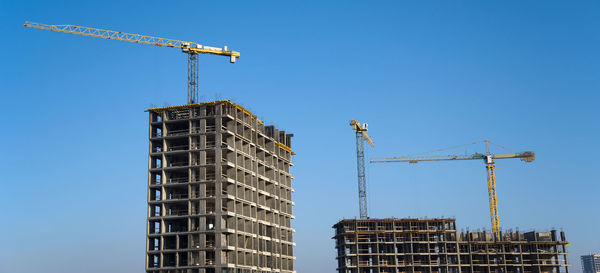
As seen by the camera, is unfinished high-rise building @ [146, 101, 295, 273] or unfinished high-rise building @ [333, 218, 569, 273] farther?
unfinished high-rise building @ [333, 218, 569, 273]

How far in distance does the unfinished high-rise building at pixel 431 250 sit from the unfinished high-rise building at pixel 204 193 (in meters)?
41.2

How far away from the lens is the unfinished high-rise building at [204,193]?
123750mm

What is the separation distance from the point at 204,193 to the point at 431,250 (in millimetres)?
77123

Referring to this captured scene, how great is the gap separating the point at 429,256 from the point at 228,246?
232 feet

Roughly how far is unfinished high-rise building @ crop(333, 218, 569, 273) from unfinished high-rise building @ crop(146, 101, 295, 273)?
4120 centimetres

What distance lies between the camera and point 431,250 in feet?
579

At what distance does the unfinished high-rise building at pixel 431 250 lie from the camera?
175m

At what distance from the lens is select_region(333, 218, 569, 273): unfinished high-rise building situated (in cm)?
17462

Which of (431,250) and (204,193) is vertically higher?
(204,193)

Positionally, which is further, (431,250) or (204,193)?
(431,250)

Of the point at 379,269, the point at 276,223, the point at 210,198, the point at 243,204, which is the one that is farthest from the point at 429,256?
the point at 210,198

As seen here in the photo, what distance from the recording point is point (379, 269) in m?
174

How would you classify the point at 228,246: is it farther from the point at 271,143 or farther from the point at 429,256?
the point at 429,256

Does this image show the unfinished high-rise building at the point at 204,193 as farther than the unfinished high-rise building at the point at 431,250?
No
